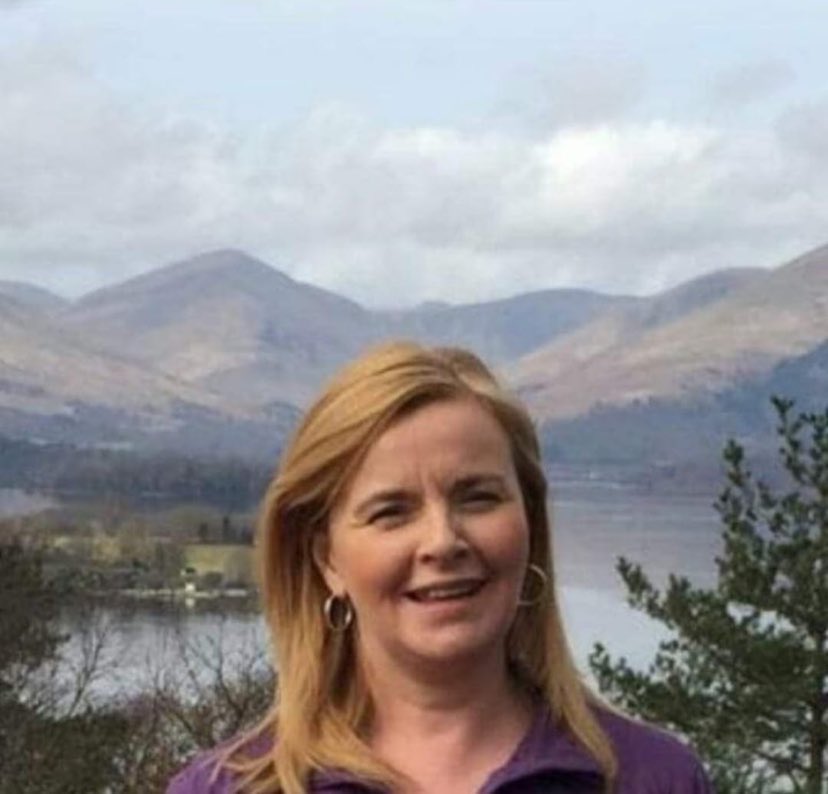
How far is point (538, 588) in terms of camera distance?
2.32 meters

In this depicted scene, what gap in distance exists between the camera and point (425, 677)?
7.41 feet

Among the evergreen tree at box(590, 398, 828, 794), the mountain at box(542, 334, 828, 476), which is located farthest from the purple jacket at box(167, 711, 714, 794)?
the mountain at box(542, 334, 828, 476)

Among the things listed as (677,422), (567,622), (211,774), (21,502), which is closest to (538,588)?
(567,622)

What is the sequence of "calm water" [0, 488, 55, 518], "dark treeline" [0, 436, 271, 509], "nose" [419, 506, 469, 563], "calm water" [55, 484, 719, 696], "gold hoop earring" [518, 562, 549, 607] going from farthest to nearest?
"calm water" [0, 488, 55, 518] → "dark treeline" [0, 436, 271, 509] → "calm water" [55, 484, 719, 696] → "gold hoop earring" [518, 562, 549, 607] → "nose" [419, 506, 469, 563]

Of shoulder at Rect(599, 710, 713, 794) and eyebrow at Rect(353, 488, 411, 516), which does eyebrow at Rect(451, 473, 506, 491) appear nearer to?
eyebrow at Rect(353, 488, 411, 516)

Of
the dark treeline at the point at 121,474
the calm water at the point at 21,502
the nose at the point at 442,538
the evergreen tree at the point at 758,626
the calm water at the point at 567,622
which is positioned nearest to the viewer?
the nose at the point at 442,538

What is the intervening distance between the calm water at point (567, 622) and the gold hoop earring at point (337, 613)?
0.16m

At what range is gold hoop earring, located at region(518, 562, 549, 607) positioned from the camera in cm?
231

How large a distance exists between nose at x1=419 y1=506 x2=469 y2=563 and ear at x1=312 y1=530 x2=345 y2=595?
160 mm

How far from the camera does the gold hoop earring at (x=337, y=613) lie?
2328 mm

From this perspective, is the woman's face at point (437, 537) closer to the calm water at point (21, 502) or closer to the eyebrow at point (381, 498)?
the eyebrow at point (381, 498)

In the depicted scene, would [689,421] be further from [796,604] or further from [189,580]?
[796,604]

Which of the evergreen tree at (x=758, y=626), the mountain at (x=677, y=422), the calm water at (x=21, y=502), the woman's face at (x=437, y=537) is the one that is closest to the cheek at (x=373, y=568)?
the woman's face at (x=437, y=537)

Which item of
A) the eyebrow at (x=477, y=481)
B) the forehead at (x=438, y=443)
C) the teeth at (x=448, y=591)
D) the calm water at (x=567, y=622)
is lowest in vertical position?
the calm water at (x=567, y=622)
